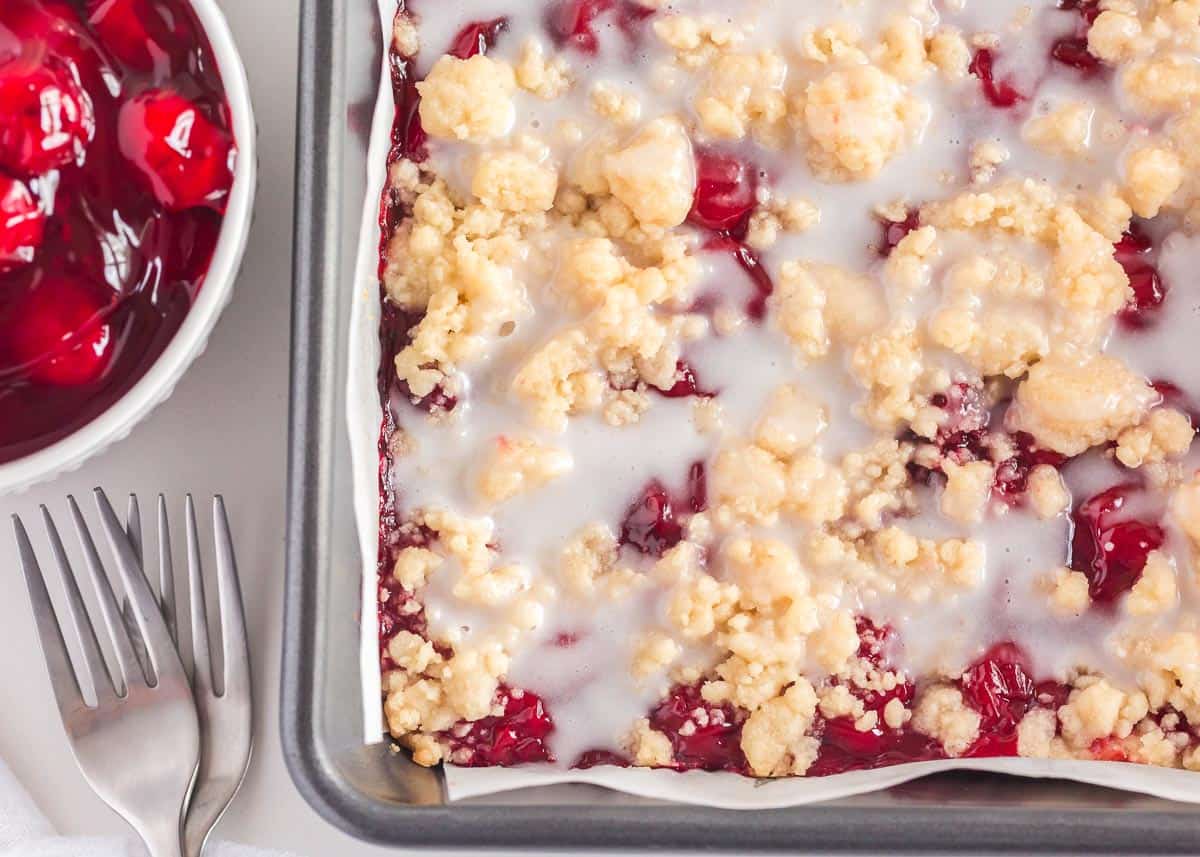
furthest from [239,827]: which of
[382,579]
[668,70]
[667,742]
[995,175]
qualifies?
[995,175]

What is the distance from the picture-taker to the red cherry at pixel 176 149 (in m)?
1.36

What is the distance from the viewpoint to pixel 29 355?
1.37 meters

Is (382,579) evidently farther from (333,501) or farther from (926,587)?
(926,587)

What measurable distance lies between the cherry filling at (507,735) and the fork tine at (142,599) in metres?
0.31

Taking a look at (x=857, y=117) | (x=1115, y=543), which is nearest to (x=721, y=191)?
A: (x=857, y=117)

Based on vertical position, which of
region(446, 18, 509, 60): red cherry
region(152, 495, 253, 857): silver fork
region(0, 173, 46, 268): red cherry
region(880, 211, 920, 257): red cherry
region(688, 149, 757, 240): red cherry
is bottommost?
region(152, 495, 253, 857): silver fork

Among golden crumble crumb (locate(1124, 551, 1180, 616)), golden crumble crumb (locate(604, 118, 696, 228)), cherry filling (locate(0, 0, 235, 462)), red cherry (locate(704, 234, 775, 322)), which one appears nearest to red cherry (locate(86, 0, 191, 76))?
cherry filling (locate(0, 0, 235, 462))

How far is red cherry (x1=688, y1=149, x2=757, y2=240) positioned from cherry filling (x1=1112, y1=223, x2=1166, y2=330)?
32 cm

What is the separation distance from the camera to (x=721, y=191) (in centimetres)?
139

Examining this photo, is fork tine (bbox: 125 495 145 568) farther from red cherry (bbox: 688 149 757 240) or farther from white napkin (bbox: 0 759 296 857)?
red cherry (bbox: 688 149 757 240)

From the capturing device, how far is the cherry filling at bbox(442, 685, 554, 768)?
1388mm

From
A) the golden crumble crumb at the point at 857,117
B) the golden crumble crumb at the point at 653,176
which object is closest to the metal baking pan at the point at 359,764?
the golden crumble crumb at the point at 653,176

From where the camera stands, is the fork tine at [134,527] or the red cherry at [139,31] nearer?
the red cherry at [139,31]

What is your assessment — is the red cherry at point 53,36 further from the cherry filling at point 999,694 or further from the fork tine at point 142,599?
the cherry filling at point 999,694
